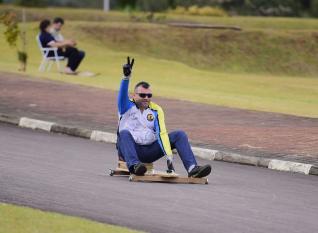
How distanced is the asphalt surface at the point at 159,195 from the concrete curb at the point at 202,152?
239 mm

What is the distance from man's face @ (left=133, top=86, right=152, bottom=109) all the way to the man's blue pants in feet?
1.26

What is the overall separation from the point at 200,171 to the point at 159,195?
123cm

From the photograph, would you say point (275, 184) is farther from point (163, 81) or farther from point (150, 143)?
point (163, 81)

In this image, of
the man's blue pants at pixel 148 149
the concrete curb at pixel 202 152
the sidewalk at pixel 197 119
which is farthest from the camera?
the sidewalk at pixel 197 119

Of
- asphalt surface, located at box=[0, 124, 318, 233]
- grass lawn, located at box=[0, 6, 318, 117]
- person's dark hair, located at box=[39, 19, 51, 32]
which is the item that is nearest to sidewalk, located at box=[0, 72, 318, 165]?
asphalt surface, located at box=[0, 124, 318, 233]

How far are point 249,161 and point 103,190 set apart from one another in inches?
171

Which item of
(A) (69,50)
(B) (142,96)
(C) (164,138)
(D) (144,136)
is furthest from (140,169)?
(A) (69,50)

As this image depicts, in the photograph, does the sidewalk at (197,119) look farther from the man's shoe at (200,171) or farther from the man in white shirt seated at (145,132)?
the man's shoe at (200,171)

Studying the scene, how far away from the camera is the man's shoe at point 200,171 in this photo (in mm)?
13914

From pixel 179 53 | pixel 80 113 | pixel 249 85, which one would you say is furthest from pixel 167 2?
pixel 80 113

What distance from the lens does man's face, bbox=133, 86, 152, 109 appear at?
14391 mm

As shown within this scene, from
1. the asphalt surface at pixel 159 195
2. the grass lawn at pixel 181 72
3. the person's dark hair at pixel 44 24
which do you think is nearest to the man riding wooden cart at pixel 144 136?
the asphalt surface at pixel 159 195

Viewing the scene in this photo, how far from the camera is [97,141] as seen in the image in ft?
61.7

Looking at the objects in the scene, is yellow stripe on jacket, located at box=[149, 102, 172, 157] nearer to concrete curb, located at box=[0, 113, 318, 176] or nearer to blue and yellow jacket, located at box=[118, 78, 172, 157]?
blue and yellow jacket, located at box=[118, 78, 172, 157]
